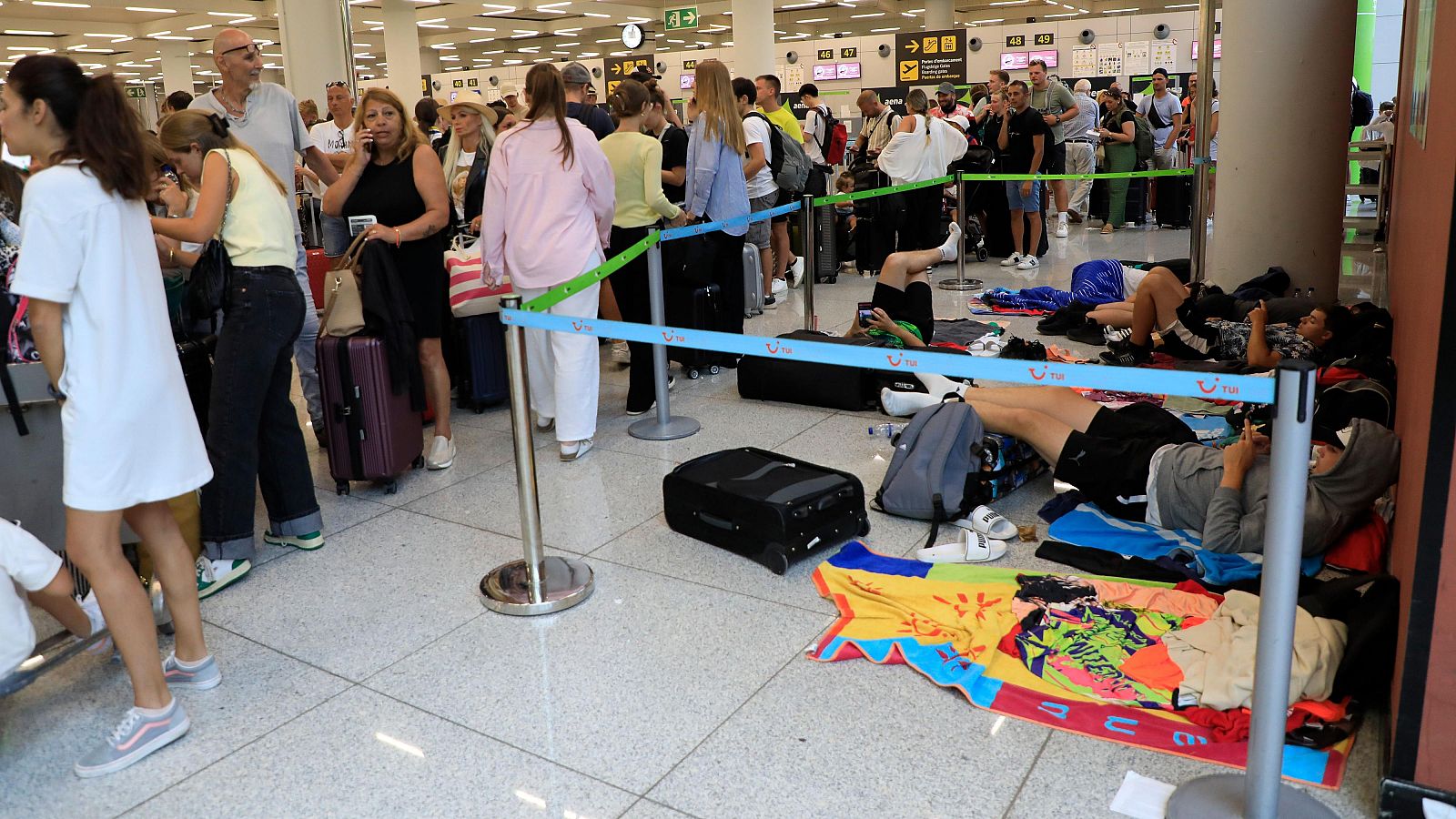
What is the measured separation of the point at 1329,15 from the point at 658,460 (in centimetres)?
487

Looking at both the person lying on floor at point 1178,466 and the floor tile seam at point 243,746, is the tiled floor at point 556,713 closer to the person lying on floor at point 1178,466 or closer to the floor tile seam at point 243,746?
the floor tile seam at point 243,746

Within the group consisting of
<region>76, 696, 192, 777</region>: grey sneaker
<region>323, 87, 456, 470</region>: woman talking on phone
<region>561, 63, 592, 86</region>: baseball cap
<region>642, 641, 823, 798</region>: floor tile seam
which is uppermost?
<region>561, 63, 592, 86</region>: baseball cap

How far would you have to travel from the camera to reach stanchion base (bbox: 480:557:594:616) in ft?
10.5

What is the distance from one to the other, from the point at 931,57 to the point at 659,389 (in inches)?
688

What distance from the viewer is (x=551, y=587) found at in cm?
332

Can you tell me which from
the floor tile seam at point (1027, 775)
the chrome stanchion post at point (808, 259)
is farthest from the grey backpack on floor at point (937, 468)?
the chrome stanchion post at point (808, 259)

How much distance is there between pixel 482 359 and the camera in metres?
5.47

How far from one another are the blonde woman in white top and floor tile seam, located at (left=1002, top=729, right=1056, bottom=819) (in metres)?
2.46

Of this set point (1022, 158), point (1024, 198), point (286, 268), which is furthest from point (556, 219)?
point (1022, 158)

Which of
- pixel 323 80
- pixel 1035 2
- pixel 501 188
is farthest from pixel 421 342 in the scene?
pixel 1035 2

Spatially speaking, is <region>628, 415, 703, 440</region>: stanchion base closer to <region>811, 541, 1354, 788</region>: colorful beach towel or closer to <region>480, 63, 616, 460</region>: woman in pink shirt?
<region>480, 63, 616, 460</region>: woman in pink shirt

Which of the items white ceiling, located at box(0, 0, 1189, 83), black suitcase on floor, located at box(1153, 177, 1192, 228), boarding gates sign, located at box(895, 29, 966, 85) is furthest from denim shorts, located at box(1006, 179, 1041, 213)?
white ceiling, located at box(0, 0, 1189, 83)

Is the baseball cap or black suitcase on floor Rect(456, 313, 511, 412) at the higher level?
the baseball cap

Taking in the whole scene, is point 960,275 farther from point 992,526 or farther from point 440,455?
point 992,526
